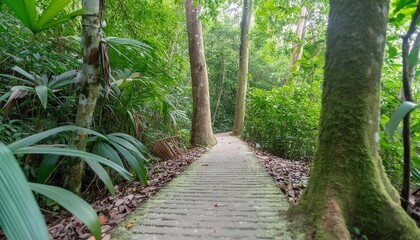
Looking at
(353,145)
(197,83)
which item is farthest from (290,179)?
(197,83)

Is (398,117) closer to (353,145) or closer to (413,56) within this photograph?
(353,145)

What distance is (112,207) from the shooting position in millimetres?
2293

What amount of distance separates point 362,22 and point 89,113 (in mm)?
2060

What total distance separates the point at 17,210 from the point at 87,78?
182cm

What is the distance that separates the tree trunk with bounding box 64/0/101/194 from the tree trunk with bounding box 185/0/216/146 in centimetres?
417

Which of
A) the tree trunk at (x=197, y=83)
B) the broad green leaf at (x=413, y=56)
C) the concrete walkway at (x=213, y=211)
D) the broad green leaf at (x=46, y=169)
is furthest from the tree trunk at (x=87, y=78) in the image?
the tree trunk at (x=197, y=83)

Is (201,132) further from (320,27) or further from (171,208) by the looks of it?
(171,208)

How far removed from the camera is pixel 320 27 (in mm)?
A: 5996

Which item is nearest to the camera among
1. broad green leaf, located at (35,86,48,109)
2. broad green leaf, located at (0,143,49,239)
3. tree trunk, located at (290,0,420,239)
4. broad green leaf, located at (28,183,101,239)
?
broad green leaf, located at (0,143,49,239)

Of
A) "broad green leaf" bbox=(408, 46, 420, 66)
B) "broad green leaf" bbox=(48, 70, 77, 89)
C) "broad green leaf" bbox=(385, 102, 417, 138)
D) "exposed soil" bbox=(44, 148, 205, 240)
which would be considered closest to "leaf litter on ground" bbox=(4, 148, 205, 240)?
"exposed soil" bbox=(44, 148, 205, 240)

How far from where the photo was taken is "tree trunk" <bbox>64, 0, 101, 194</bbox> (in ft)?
7.20

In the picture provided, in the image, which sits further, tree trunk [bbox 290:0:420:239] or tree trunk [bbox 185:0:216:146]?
tree trunk [bbox 185:0:216:146]

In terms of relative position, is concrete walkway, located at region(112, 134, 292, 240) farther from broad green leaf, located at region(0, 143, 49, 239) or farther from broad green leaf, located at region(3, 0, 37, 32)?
broad green leaf, located at region(3, 0, 37, 32)

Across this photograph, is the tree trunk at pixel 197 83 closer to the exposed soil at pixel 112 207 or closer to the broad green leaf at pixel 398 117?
the exposed soil at pixel 112 207
